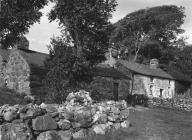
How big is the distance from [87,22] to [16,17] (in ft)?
24.4

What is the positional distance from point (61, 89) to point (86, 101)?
301cm

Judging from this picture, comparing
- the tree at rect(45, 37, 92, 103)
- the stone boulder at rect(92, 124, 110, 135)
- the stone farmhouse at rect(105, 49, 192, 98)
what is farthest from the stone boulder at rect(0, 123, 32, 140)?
the stone farmhouse at rect(105, 49, 192, 98)

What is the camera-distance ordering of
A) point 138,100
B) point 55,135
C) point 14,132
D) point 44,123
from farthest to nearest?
point 138,100 → point 55,135 → point 44,123 → point 14,132

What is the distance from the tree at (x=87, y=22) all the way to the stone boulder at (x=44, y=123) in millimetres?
14304

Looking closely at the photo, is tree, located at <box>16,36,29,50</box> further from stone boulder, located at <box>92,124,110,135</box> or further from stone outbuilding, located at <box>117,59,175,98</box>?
stone boulder, located at <box>92,124,110,135</box>

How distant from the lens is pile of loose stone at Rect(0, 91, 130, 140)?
38.7 feet

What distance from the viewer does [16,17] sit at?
100ft

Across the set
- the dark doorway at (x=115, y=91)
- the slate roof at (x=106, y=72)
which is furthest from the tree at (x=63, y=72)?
the dark doorway at (x=115, y=91)

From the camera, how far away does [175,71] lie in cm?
5656

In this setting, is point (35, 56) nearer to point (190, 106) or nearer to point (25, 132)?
point (190, 106)

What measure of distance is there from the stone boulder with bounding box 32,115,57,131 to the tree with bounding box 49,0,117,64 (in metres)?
14.3

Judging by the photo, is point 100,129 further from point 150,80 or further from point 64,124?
point 150,80

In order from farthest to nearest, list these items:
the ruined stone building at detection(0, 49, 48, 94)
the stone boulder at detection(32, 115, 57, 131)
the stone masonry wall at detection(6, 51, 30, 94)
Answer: the stone masonry wall at detection(6, 51, 30, 94)
the ruined stone building at detection(0, 49, 48, 94)
the stone boulder at detection(32, 115, 57, 131)

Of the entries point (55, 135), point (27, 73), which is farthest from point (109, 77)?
point (55, 135)
